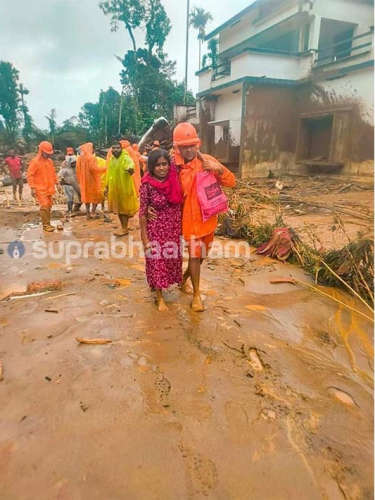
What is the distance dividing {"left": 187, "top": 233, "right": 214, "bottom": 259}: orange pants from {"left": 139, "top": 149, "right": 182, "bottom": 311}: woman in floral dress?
14 cm

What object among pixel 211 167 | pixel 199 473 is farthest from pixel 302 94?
pixel 199 473

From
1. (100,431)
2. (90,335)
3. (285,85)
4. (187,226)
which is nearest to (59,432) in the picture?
(100,431)

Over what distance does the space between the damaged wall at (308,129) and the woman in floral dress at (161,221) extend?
9.09 metres

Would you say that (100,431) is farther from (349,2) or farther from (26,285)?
(349,2)

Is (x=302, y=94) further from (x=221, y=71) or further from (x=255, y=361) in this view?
(x=255, y=361)

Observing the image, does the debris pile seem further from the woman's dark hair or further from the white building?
the white building

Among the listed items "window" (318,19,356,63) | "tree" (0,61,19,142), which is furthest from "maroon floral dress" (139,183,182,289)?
"tree" (0,61,19,142)

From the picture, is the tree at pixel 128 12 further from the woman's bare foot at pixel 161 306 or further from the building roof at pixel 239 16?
the woman's bare foot at pixel 161 306

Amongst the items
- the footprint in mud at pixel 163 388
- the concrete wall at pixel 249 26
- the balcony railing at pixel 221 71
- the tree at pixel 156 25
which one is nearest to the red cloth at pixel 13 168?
the balcony railing at pixel 221 71

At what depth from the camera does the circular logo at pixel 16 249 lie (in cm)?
478

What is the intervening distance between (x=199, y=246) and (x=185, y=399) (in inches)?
50.3

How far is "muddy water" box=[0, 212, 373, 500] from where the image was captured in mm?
1398

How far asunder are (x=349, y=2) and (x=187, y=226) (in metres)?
13.4

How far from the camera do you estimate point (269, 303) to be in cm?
312
